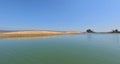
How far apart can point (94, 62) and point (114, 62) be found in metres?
1.13

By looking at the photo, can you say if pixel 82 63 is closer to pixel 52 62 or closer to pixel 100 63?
pixel 100 63

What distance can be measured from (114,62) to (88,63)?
1515mm

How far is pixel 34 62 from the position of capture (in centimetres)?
696

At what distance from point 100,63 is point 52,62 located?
2628mm

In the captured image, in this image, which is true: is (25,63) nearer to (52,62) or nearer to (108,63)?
(52,62)

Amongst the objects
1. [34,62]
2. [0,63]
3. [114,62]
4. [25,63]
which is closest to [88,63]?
[114,62]

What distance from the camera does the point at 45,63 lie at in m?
6.80

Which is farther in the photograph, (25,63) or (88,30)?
(88,30)

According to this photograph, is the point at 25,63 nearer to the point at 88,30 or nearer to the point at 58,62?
the point at 58,62

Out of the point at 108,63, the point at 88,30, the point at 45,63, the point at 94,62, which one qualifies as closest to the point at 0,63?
the point at 45,63

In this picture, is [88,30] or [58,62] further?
[88,30]

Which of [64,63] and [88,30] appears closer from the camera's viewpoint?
[64,63]

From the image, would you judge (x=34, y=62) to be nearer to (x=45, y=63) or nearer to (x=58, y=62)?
(x=45, y=63)

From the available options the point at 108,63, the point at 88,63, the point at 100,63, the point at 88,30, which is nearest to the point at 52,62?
the point at 88,63
